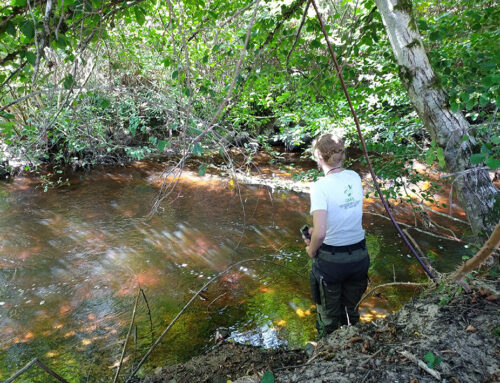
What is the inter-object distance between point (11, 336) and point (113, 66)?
363 centimetres

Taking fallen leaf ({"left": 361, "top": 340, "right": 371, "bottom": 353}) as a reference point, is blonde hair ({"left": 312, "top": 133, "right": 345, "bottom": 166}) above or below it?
above

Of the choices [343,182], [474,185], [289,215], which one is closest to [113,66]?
[343,182]

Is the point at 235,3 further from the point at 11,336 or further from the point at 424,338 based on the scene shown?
the point at 11,336

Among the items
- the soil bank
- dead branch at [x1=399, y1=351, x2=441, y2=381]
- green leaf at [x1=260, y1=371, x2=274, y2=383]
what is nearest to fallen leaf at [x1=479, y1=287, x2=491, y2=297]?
the soil bank

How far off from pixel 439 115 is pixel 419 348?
158cm

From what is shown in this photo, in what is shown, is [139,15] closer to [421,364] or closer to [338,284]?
[338,284]

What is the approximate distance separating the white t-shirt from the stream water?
1.30 ft

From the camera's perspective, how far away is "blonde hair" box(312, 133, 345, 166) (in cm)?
235

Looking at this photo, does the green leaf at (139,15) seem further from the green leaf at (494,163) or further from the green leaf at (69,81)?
the green leaf at (494,163)

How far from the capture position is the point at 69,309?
4562mm

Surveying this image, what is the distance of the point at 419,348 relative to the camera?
1.89m

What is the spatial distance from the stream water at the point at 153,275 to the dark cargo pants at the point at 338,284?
638mm

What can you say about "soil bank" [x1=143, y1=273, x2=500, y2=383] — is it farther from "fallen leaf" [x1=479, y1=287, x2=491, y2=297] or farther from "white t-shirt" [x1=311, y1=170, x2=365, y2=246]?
"white t-shirt" [x1=311, y1=170, x2=365, y2=246]

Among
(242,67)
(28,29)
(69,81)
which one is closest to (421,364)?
(242,67)
